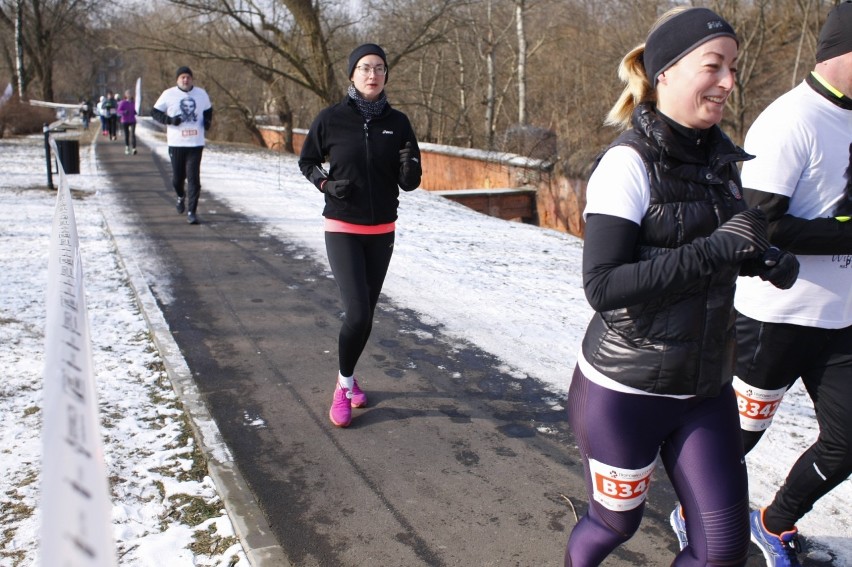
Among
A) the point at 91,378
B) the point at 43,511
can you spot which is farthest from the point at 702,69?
the point at 43,511

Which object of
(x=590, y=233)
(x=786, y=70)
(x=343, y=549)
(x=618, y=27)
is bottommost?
(x=343, y=549)

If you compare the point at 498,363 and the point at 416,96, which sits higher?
the point at 416,96

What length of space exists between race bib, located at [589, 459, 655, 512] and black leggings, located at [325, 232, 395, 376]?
2049 mm

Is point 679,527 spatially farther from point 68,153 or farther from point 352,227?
point 68,153

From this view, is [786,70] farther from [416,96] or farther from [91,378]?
[91,378]

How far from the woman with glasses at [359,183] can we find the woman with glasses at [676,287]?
210 cm

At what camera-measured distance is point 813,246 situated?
2832mm

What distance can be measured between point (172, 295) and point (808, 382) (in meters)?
5.50

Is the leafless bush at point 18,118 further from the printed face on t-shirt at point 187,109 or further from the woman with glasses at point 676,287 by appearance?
the woman with glasses at point 676,287

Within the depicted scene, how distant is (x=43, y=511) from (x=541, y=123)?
26583mm

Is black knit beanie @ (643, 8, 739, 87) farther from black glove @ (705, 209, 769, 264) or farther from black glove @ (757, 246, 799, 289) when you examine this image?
black glove @ (757, 246, 799, 289)

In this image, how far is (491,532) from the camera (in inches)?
132

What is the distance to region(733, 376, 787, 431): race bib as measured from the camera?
3.01 m

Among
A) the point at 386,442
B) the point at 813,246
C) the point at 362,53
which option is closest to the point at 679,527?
the point at 813,246
